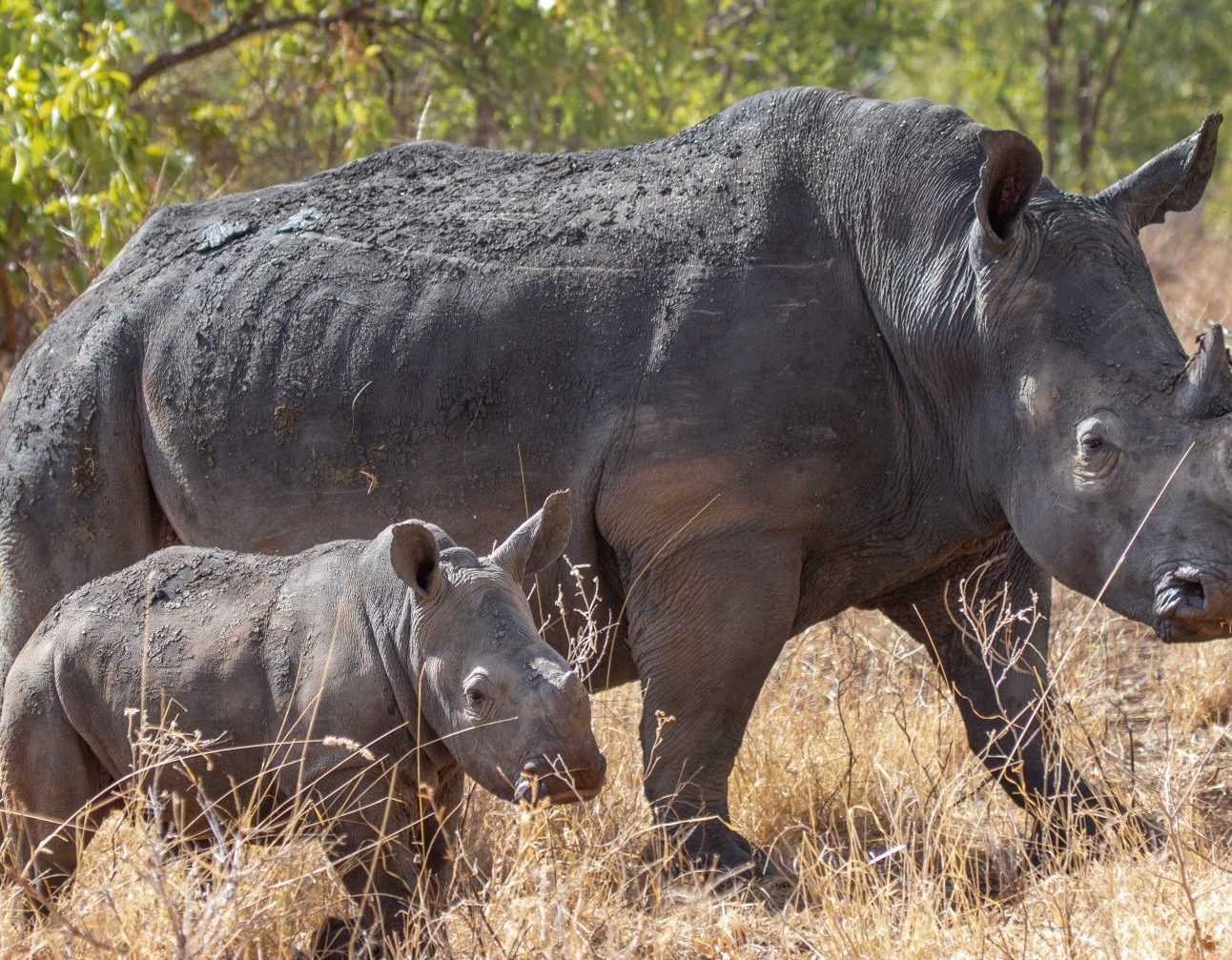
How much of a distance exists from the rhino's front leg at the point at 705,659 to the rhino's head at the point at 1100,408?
0.74 metres

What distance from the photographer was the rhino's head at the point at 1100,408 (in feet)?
15.1

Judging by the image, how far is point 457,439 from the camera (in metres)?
5.39

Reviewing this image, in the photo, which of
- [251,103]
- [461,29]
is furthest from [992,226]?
[251,103]

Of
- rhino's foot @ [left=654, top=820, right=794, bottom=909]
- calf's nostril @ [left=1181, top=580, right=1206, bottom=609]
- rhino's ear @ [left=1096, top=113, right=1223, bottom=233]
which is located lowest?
rhino's foot @ [left=654, top=820, right=794, bottom=909]

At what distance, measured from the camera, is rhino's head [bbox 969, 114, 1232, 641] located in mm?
4602

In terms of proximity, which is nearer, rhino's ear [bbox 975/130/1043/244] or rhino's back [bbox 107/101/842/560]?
rhino's ear [bbox 975/130/1043/244]

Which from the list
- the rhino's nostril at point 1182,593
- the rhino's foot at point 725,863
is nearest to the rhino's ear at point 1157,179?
the rhino's nostril at point 1182,593

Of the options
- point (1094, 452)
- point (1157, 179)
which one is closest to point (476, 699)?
point (1094, 452)

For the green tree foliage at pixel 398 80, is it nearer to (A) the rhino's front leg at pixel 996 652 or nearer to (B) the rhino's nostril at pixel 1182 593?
(A) the rhino's front leg at pixel 996 652

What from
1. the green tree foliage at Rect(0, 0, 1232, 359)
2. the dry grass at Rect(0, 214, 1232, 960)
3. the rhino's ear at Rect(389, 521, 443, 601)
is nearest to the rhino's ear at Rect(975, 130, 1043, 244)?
the dry grass at Rect(0, 214, 1232, 960)

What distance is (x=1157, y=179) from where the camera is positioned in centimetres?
527

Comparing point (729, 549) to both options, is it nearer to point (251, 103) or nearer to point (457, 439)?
point (457, 439)

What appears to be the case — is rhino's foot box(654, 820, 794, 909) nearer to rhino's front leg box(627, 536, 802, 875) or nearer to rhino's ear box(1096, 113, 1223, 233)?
rhino's front leg box(627, 536, 802, 875)

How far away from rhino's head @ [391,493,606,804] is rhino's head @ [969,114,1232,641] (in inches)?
61.2
